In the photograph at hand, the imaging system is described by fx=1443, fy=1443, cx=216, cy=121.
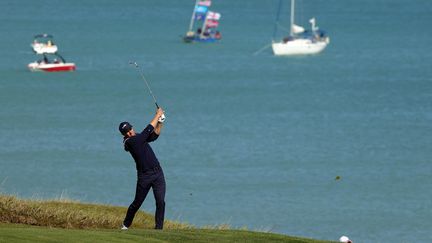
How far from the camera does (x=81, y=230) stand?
811 inches

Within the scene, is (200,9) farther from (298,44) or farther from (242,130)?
(242,130)

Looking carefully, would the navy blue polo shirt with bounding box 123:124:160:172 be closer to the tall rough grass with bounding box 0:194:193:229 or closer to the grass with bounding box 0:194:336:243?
the grass with bounding box 0:194:336:243

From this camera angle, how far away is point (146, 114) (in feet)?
279

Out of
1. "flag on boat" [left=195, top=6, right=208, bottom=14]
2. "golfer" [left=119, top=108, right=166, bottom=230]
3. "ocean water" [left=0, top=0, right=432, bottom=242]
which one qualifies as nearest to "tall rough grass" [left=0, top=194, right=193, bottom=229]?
"golfer" [left=119, top=108, right=166, bottom=230]

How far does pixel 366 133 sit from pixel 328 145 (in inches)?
205

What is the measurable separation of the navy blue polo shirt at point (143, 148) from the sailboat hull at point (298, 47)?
107078 mm

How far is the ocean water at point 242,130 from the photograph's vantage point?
5456 centimetres

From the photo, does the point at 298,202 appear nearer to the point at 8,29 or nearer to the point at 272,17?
the point at 8,29

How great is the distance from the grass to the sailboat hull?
339ft

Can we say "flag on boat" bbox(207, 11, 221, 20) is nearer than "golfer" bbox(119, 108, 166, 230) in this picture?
No

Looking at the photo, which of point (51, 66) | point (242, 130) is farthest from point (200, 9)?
point (242, 130)

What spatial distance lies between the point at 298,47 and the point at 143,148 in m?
108

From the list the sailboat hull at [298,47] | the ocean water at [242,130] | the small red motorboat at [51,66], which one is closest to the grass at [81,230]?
the ocean water at [242,130]

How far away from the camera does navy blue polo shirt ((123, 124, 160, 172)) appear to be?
21.9 meters
